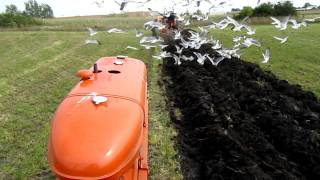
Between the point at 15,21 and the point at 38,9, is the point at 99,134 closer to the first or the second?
the point at 15,21

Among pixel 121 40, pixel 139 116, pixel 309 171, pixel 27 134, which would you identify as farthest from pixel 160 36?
pixel 139 116

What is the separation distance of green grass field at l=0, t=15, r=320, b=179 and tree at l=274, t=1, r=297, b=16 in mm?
3796

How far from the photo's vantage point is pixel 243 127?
765 centimetres

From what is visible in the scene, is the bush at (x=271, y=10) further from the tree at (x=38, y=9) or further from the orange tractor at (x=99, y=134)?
the tree at (x=38, y=9)

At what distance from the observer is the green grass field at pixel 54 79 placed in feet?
22.4

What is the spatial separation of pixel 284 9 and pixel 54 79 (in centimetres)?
2008

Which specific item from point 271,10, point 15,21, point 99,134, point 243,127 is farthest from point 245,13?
point 99,134

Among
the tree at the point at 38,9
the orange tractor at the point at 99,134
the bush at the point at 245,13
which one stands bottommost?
the tree at the point at 38,9

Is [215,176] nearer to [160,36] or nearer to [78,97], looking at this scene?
[78,97]

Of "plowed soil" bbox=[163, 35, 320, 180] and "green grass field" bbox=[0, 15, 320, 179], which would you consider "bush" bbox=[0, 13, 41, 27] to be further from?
A: "plowed soil" bbox=[163, 35, 320, 180]

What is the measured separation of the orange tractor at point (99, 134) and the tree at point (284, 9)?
25474 mm

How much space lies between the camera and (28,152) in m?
7.09

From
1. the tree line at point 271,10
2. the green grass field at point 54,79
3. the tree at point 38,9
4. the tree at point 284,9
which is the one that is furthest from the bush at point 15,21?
the tree at point 38,9

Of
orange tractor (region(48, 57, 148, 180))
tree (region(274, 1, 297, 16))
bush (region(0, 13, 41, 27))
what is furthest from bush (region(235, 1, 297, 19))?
orange tractor (region(48, 57, 148, 180))
